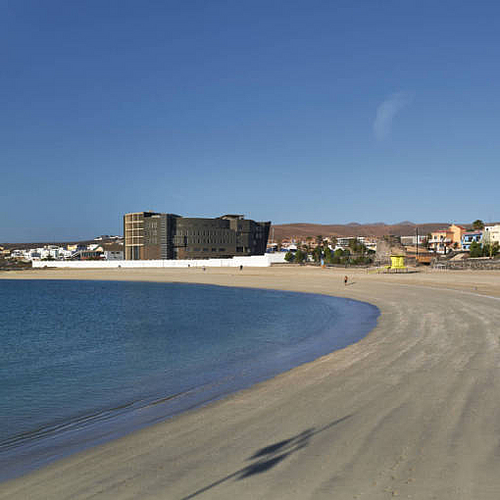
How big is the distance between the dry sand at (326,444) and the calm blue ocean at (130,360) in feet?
4.73

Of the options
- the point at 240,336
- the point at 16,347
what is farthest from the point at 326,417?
→ the point at 16,347

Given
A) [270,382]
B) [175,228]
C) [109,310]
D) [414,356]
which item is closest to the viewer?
[270,382]

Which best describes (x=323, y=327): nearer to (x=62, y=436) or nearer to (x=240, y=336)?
(x=240, y=336)

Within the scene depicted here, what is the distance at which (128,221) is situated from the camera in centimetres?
13425

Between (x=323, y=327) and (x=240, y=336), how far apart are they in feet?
17.5

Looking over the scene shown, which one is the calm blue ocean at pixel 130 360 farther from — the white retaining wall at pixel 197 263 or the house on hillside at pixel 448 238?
the house on hillside at pixel 448 238

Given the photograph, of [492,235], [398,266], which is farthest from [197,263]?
[492,235]

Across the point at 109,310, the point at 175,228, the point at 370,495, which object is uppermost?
the point at 175,228

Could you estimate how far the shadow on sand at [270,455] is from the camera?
6.48 m

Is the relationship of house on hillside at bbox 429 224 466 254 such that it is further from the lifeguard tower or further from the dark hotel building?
the lifeguard tower

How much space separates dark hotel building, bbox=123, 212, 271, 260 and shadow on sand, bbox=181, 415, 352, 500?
4762 inches

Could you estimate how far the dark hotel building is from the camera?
419ft

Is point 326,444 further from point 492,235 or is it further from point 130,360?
point 492,235

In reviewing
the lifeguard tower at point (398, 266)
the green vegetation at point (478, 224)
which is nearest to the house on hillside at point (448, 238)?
the green vegetation at point (478, 224)
